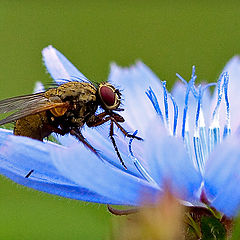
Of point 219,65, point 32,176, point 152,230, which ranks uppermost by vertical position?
point 152,230

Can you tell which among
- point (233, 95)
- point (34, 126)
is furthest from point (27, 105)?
point (233, 95)

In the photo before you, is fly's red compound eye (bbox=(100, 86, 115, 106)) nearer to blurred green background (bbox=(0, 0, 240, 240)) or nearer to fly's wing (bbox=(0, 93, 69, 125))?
fly's wing (bbox=(0, 93, 69, 125))

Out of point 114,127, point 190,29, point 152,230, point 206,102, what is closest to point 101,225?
point 114,127

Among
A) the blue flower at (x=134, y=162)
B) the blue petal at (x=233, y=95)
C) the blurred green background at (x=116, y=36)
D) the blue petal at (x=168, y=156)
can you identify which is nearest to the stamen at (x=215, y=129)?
the blue flower at (x=134, y=162)

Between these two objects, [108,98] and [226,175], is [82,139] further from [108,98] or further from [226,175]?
[226,175]

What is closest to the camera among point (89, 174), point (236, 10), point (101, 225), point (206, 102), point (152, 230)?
point (152, 230)

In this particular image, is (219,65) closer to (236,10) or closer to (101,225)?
(236,10)
